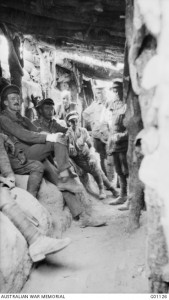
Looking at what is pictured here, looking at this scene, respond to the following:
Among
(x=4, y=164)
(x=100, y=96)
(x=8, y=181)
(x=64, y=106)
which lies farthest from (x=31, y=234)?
(x=100, y=96)

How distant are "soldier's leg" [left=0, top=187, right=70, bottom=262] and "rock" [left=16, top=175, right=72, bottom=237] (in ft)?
3.30

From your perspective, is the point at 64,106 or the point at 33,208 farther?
the point at 64,106

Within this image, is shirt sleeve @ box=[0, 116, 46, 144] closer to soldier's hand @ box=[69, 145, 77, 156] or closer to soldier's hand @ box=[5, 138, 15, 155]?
soldier's hand @ box=[5, 138, 15, 155]

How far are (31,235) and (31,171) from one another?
4.30ft

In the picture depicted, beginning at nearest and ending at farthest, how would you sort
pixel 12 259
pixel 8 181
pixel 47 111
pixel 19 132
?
pixel 12 259, pixel 8 181, pixel 19 132, pixel 47 111

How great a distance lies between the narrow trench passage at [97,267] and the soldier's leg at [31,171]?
843 mm

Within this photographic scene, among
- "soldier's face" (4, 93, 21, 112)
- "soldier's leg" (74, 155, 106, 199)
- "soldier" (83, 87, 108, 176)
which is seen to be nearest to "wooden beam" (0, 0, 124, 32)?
"soldier's face" (4, 93, 21, 112)

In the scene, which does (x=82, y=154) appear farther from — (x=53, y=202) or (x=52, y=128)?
(x=53, y=202)

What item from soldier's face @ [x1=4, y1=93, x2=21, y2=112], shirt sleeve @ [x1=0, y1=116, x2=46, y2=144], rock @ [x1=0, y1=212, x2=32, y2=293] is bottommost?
rock @ [x1=0, y1=212, x2=32, y2=293]

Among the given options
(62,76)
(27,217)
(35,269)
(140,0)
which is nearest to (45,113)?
(27,217)

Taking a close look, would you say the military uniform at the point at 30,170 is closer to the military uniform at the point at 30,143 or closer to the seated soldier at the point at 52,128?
the military uniform at the point at 30,143

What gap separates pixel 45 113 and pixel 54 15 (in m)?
1.74

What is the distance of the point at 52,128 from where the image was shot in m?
6.18

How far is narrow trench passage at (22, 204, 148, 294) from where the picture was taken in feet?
8.99
